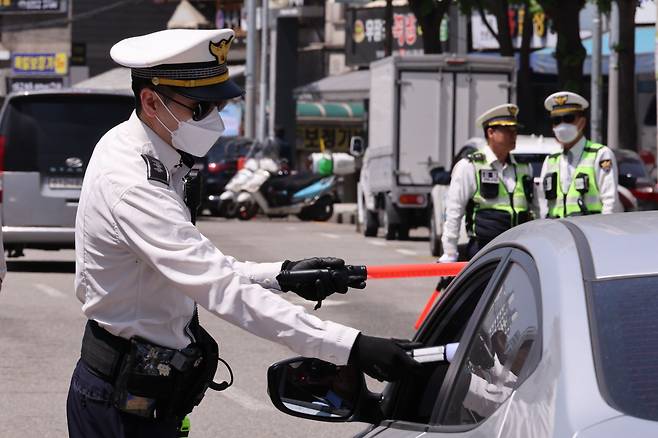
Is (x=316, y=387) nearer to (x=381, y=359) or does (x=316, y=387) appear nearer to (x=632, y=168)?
(x=381, y=359)

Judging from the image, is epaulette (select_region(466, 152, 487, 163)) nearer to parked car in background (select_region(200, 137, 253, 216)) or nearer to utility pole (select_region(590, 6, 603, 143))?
utility pole (select_region(590, 6, 603, 143))

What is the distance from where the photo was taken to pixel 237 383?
33.2 feet

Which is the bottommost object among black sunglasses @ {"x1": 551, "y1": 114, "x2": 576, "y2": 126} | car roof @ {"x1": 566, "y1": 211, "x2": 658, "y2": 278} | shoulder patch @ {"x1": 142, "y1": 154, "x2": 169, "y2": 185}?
black sunglasses @ {"x1": 551, "y1": 114, "x2": 576, "y2": 126}

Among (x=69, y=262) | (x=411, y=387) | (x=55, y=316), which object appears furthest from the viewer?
(x=69, y=262)

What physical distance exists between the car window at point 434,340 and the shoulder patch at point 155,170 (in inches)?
31.7

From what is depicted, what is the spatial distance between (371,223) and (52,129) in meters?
9.91

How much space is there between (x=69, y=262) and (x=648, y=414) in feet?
55.8

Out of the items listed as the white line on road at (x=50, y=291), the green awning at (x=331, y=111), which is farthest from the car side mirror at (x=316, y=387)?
the green awning at (x=331, y=111)

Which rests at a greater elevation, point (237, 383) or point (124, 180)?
point (124, 180)

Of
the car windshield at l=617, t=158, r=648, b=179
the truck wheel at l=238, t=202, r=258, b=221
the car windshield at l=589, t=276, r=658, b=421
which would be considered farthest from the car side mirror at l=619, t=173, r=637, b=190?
the car windshield at l=589, t=276, r=658, b=421

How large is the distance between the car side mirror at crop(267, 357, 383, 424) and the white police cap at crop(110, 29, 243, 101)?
2.39 feet

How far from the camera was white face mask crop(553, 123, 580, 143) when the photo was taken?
39.3 ft

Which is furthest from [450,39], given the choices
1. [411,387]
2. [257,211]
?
[411,387]

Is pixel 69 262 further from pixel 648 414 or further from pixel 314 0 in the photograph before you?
pixel 314 0
